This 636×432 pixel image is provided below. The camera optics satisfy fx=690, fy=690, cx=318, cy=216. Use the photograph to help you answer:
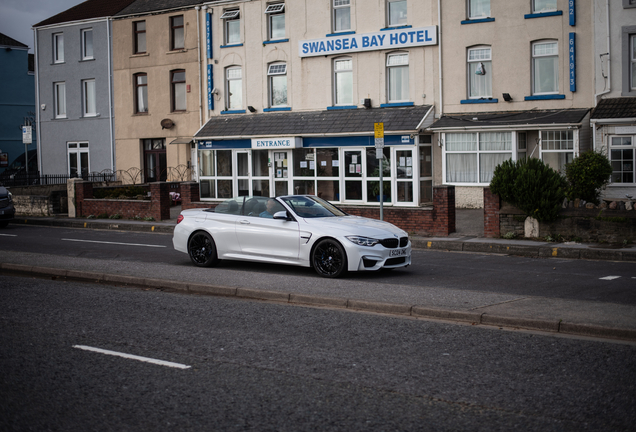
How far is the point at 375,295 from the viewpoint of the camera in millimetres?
9594

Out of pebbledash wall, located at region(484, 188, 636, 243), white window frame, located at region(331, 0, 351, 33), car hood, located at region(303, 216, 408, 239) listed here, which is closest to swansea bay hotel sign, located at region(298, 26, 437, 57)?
white window frame, located at region(331, 0, 351, 33)

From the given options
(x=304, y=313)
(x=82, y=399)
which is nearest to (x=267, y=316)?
(x=304, y=313)

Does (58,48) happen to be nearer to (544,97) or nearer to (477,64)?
(477,64)

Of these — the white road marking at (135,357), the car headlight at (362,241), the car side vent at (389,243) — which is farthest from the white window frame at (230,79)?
the white road marking at (135,357)

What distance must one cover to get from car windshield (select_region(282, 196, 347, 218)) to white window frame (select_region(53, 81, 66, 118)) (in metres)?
29.0

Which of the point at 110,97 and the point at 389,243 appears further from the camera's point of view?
the point at 110,97

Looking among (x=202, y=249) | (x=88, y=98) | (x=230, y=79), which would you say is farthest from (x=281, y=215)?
(x=88, y=98)

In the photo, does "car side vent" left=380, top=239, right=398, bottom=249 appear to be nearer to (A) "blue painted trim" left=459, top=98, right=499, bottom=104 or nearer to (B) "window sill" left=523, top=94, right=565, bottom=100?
(B) "window sill" left=523, top=94, right=565, bottom=100

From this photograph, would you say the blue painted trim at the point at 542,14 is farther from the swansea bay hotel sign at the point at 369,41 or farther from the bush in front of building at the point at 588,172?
the bush in front of building at the point at 588,172

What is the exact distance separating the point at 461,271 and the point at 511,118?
513 inches

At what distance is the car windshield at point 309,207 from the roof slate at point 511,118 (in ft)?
42.4

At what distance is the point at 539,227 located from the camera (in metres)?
17.1

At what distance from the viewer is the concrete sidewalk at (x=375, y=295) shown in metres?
7.95

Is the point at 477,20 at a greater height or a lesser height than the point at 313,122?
greater
